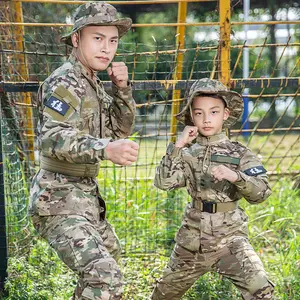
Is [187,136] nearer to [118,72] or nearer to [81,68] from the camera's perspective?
[118,72]

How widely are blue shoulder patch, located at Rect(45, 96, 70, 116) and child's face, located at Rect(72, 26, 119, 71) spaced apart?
1.26ft

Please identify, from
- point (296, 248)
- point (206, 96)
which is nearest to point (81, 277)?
point (206, 96)

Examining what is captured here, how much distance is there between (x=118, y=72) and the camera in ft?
14.5

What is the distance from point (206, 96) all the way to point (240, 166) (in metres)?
0.49

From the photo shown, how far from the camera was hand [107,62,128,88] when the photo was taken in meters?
4.41

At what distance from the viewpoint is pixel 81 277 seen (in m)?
3.97

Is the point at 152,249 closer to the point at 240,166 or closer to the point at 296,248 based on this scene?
the point at 296,248

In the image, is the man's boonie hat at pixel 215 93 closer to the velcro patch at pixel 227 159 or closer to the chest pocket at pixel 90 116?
the velcro patch at pixel 227 159

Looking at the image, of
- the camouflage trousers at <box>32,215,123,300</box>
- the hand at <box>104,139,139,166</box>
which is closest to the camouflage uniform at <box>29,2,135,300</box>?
the camouflage trousers at <box>32,215,123,300</box>

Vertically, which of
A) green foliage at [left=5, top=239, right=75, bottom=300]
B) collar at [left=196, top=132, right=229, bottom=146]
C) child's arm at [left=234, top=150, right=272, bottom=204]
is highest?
collar at [left=196, top=132, right=229, bottom=146]

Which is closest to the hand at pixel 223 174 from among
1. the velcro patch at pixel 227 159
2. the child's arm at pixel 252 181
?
the child's arm at pixel 252 181

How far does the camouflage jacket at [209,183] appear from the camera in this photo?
453cm

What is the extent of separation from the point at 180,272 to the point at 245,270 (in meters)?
0.48

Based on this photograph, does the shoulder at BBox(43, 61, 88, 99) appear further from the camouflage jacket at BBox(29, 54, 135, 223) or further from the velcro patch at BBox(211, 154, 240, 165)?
the velcro patch at BBox(211, 154, 240, 165)
